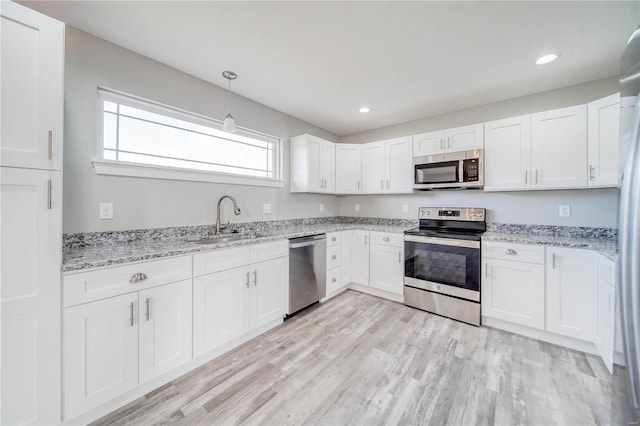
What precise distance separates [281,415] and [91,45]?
2903 mm

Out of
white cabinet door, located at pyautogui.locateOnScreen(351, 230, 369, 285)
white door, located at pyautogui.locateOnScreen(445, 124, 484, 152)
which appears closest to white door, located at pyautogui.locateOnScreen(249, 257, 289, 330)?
white cabinet door, located at pyautogui.locateOnScreen(351, 230, 369, 285)

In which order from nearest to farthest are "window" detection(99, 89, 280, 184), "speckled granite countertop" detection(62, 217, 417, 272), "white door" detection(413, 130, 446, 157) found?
"speckled granite countertop" detection(62, 217, 417, 272), "window" detection(99, 89, 280, 184), "white door" detection(413, 130, 446, 157)

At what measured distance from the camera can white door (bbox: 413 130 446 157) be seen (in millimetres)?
2963

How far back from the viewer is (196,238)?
7.43 feet

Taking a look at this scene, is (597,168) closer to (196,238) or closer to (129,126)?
(196,238)

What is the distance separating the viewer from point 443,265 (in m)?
2.65

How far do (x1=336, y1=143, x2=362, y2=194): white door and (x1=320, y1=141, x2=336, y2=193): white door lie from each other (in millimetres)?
82

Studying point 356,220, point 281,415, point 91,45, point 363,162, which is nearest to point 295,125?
point 363,162

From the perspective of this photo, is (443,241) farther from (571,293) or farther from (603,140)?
(603,140)

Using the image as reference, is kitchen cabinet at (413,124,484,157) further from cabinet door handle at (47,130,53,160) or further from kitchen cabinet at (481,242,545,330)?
cabinet door handle at (47,130,53,160)

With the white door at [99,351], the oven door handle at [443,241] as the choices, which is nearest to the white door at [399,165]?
the oven door handle at [443,241]

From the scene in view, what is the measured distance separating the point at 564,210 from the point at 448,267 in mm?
1313

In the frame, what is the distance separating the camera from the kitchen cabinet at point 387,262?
9.80ft

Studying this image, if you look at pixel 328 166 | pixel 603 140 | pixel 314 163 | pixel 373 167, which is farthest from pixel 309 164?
pixel 603 140
